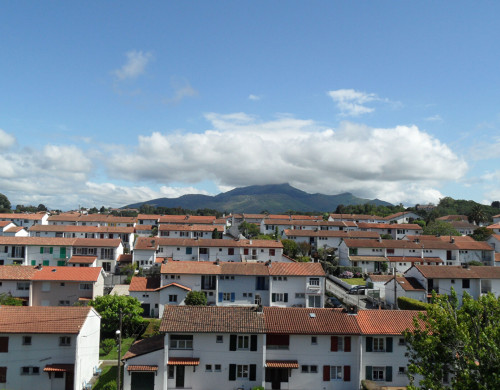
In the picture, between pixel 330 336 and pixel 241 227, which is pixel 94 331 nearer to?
pixel 330 336

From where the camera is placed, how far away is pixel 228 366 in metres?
31.0

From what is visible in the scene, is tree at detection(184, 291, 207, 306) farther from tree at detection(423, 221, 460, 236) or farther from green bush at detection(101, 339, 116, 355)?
tree at detection(423, 221, 460, 236)

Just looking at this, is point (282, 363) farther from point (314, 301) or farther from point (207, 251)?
point (207, 251)

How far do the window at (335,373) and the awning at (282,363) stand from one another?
2815mm

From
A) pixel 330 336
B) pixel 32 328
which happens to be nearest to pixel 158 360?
pixel 32 328

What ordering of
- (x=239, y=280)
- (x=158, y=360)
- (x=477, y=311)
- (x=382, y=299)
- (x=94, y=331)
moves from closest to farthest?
(x=477, y=311), (x=158, y=360), (x=94, y=331), (x=239, y=280), (x=382, y=299)

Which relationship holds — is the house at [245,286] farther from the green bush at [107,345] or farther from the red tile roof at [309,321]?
the red tile roof at [309,321]

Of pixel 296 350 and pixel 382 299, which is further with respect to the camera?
pixel 382 299

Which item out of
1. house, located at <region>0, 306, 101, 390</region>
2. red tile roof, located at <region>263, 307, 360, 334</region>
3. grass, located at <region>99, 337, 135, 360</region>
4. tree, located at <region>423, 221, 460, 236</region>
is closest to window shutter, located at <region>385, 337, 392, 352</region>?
red tile roof, located at <region>263, 307, 360, 334</region>

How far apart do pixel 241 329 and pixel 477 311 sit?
54.7 ft

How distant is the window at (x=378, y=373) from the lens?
3155 centimetres

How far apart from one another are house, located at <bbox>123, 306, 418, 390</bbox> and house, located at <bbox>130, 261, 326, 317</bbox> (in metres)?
18.1

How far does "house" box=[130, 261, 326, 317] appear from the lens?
5031cm

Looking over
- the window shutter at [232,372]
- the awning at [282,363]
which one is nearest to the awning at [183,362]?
the window shutter at [232,372]
